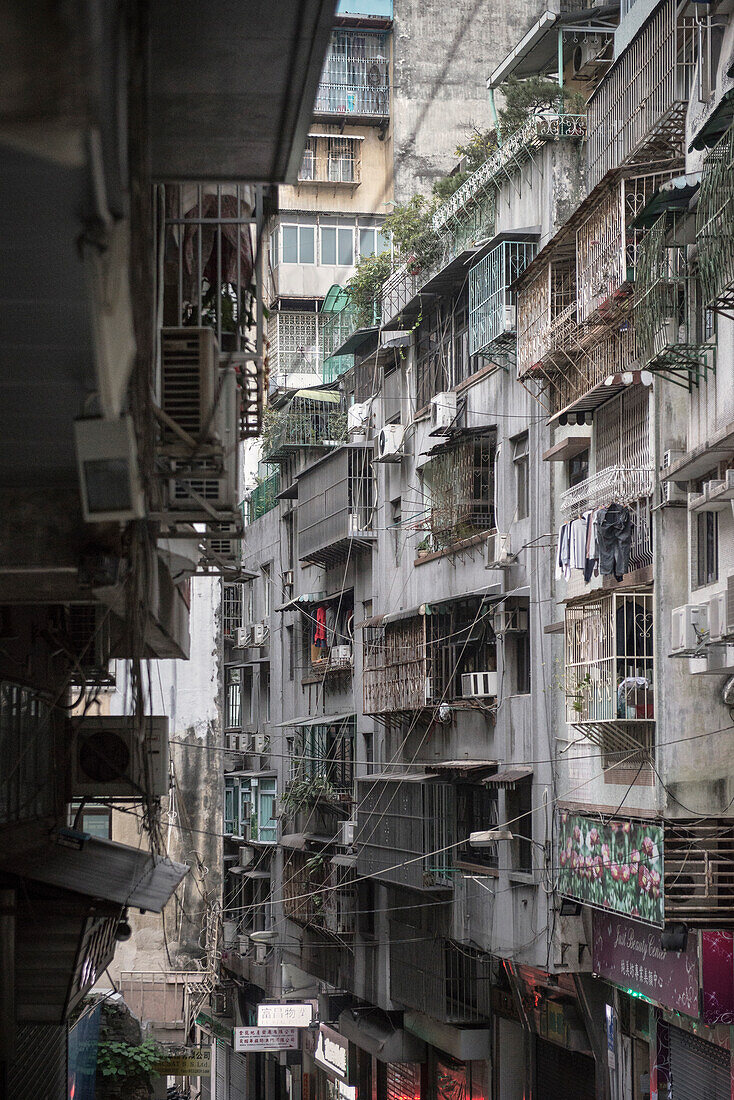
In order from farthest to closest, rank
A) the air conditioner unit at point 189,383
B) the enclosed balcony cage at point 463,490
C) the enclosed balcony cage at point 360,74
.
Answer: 1. the enclosed balcony cage at point 360,74
2. the enclosed balcony cage at point 463,490
3. the air conditioner unit at point 189,383

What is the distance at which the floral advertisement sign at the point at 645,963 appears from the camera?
55.6 feet

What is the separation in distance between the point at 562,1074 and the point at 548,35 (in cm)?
1809

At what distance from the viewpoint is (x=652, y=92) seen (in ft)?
60.9

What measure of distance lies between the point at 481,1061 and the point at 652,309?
15550 millimetres

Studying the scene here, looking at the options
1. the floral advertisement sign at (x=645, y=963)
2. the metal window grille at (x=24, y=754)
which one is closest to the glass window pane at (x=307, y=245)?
the floral advertisement sign at (x=645, y=963)

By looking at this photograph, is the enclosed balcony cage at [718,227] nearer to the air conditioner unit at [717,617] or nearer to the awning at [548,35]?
the air conditioner unit at [717,617]

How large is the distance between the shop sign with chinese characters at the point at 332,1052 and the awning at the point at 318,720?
24.6ft

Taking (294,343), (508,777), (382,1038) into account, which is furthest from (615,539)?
(294,343)

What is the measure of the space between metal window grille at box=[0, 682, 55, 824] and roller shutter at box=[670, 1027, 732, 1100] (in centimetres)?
916

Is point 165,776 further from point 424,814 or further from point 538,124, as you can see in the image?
point 538,124

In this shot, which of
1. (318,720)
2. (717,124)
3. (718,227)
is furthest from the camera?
(318,720)

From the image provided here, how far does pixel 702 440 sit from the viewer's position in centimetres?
1669

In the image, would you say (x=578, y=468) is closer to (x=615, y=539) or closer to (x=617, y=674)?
(x=615, y=539)

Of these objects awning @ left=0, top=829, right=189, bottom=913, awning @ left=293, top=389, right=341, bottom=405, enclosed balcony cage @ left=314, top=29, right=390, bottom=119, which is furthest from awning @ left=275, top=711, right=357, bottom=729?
awning @ left=0, top=829, right=189, bottom=913
